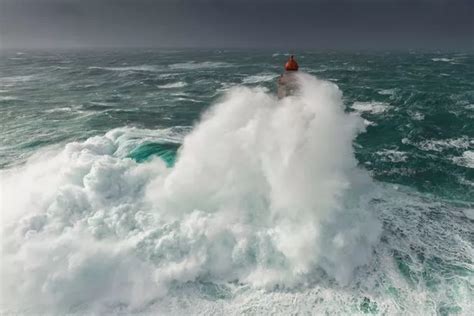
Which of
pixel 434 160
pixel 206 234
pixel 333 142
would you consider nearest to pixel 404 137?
pixel 434 160

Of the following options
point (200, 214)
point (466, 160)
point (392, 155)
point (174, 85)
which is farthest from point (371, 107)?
point (174, 85)

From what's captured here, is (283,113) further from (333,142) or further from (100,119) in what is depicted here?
(100,119)

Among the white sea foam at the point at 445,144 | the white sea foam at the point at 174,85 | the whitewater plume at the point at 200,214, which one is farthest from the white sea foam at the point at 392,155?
the white sea foam at the point at 174,85

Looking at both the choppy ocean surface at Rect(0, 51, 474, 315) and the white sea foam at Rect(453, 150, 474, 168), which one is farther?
the white sea foam at Rect(453, 150, 474, 168)

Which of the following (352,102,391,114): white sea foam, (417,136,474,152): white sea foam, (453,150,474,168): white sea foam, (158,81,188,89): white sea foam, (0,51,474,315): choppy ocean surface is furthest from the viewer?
(158,81,188,89): white sea foam

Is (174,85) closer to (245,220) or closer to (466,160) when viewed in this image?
(466,160)

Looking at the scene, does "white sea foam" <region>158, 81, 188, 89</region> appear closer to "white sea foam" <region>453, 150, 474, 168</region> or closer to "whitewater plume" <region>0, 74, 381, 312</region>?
"whitewater plume" <region>0, 74, 381, 312</region>

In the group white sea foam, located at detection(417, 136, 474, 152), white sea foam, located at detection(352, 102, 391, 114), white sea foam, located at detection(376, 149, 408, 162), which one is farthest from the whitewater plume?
white sea foam, located at detection(352, 102, 391, 114)
